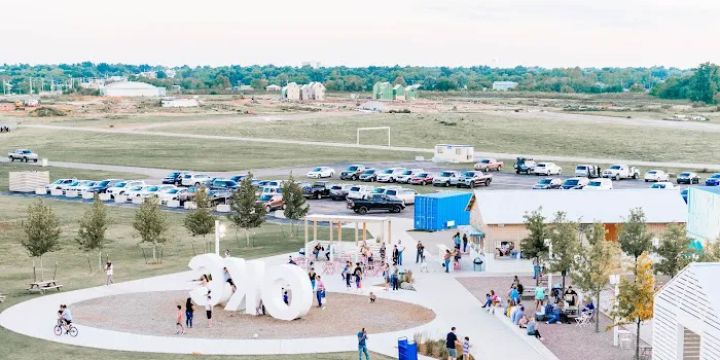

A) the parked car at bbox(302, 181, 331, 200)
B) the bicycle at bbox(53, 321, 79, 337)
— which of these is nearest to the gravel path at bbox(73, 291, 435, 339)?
the bicycle at bbox(53, 321, 79, 337)

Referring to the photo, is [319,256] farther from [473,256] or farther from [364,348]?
[364,348]

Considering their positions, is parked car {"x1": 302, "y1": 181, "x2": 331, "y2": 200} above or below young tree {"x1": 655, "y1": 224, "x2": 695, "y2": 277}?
below

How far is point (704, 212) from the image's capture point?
4938 cm

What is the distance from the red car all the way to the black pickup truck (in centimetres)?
1468

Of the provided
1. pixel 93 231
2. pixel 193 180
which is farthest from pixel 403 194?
pixel 93 231

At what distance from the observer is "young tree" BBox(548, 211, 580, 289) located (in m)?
38.7

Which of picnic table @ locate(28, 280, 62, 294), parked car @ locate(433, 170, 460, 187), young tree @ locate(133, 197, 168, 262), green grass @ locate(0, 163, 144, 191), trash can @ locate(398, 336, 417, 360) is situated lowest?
green grass @ locate(0, 163, 144, 191)

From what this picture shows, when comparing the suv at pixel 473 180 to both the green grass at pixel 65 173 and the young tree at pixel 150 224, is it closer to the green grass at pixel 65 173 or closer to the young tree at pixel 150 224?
the green grass at pixel 65 173

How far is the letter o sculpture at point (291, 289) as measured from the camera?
36.3 metres

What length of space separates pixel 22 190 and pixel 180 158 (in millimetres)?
28250

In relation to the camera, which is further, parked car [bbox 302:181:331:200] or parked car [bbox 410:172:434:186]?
parked car [bbox 410:172:434:186]

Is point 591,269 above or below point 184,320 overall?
above

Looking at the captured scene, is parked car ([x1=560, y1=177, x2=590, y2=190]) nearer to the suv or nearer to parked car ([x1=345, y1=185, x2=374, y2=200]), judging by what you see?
the suv

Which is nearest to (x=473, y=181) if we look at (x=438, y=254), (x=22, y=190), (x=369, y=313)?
(x=438, y=254)
